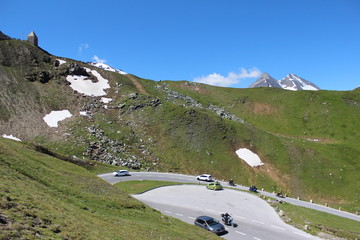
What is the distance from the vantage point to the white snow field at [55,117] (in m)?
69.4

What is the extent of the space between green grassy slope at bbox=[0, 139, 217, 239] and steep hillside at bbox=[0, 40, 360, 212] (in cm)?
3809

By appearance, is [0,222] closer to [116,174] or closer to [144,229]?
[144,229]

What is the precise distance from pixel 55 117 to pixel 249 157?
60.2 metres

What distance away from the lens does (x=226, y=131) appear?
254ft

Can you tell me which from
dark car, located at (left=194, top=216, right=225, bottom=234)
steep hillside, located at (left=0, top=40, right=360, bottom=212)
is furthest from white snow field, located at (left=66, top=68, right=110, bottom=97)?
dark car, located at (left=194, top=216, right=225, bottom=234)

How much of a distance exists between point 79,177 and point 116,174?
2626 cm

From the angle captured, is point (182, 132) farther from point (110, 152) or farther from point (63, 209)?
point (63, 209)

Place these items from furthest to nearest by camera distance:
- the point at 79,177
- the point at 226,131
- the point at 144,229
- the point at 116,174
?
1. the point at 226,131
2. the point at 116,174
3. the point at 79,177
4. the point at 144,229

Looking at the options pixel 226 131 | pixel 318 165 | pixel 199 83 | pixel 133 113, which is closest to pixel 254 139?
pixel 226 131

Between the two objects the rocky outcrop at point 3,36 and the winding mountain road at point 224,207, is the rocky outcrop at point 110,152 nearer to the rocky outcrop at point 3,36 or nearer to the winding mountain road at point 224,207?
the winding mountain road at point 224,207

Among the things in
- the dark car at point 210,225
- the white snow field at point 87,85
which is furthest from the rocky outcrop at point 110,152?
the dark car at point 210,225

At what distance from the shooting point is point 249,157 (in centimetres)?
7156

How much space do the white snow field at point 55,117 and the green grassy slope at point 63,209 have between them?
154 ft

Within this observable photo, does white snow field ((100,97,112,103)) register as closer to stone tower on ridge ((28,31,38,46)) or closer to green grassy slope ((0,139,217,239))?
stone tower on ridge ((28,31,38,46))
